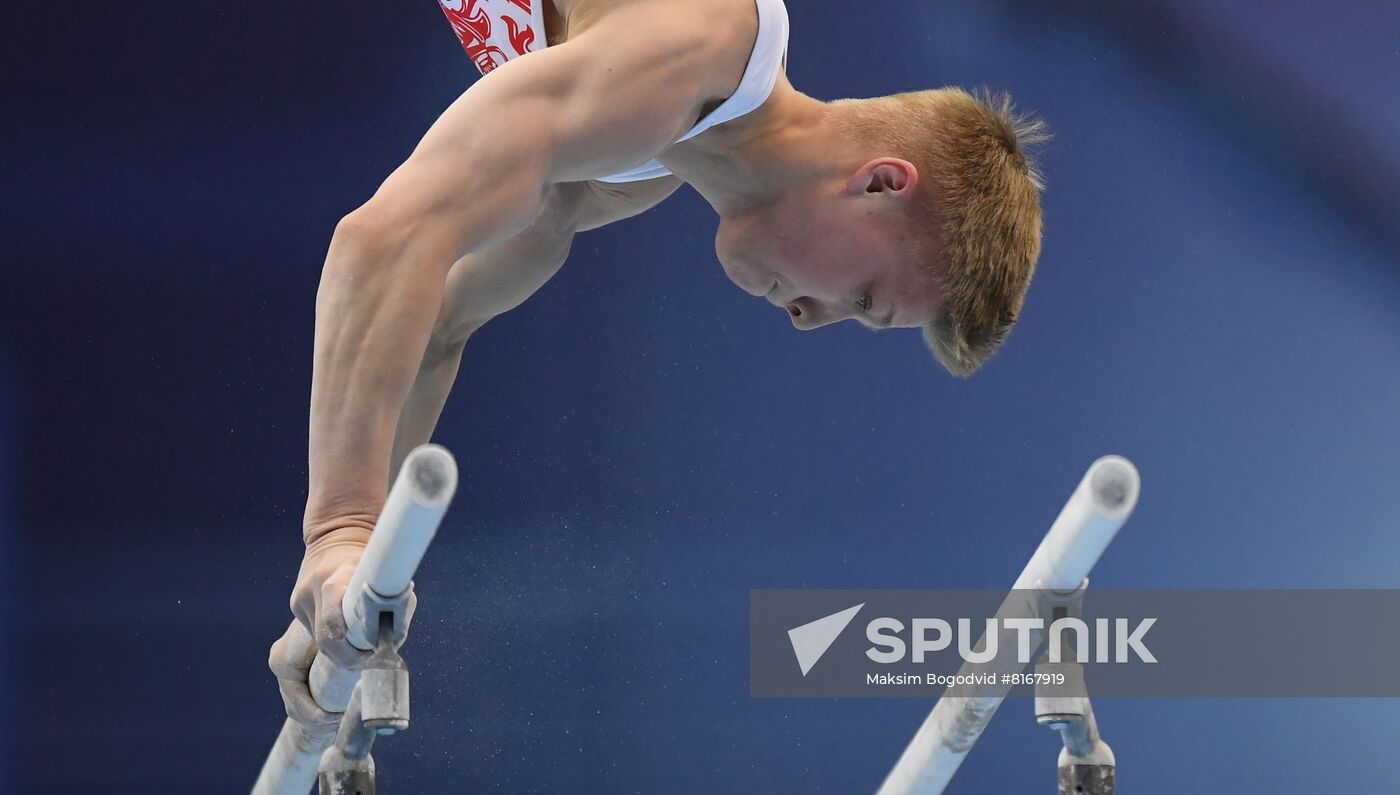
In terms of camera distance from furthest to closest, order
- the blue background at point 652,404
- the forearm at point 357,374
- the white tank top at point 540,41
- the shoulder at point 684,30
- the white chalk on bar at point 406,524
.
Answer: the blue background at point 652,404 → the white tank top at point 540,41 → the shoulder at point 684,30 → the forearm at point 357,374 → the white chalk on bar at point 406,524

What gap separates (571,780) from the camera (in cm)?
296

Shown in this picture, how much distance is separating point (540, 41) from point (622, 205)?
0.43 meters

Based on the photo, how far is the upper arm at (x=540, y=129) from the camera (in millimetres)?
1325

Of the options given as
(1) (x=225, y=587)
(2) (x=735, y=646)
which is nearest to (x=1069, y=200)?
(2) (x=735, y=646)

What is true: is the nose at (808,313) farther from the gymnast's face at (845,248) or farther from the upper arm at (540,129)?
Answer: the upper arm at (540,129)

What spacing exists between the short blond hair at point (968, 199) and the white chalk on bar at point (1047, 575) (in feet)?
1.67

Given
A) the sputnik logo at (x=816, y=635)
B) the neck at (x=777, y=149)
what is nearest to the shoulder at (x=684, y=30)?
the neck at (x=777, y=149)

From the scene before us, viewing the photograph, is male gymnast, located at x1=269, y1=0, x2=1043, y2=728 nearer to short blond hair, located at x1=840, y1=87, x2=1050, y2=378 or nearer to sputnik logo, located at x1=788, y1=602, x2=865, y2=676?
short blond hair, located at x1=840, y1=87, x2=1050, y2=378

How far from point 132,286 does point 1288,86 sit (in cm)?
229

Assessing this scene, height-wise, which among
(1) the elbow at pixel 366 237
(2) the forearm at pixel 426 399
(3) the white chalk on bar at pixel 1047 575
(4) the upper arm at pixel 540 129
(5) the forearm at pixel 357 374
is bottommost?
(3) the white chalk on bar at pixel 1047 575

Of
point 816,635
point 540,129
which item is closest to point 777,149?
point 540,129

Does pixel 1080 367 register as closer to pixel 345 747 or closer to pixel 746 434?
pixel 746 434

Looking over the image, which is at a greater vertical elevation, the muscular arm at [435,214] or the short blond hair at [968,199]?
the short blond hair at [968,199]

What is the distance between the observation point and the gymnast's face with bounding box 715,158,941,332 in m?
1.70
